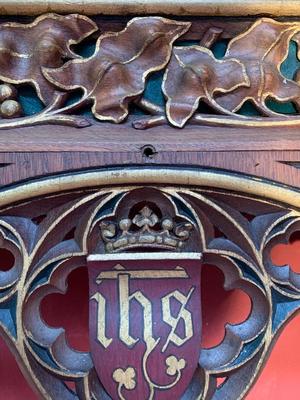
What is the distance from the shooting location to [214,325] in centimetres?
80

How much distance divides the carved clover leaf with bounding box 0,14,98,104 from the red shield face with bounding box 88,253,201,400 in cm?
15

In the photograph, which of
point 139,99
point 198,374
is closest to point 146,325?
point 198,374

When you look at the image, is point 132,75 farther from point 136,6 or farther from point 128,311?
point 128,311

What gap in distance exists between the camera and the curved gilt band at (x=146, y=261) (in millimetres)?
666

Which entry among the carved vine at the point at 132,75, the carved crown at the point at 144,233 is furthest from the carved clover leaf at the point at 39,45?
the carved crown at the point at 144,233

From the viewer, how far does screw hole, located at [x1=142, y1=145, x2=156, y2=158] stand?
67 centimetres

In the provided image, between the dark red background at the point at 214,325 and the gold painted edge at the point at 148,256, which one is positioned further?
the dark red background at the point at 214,325

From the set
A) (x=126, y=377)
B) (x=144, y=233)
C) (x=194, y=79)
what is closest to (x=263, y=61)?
(x=194, y=79)

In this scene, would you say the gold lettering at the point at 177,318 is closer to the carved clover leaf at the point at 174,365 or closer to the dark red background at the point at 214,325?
the carved clover leaf at the point at 174,365

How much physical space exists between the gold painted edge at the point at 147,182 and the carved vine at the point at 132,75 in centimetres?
4

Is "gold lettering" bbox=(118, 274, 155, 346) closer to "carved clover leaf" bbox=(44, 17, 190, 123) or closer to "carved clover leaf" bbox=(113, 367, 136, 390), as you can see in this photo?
"carved clover leaf" bbox=(113, 367, 136, 390)

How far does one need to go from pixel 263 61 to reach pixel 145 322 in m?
0.23

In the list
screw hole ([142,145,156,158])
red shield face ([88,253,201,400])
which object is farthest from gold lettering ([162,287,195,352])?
screw hole ([142,145,156,158])

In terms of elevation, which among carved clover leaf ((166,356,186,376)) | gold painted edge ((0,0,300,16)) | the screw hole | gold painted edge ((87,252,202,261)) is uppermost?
gold painted edge ((0,0,300,16))
